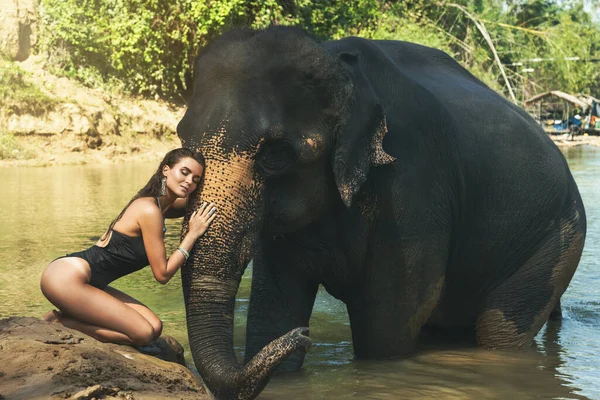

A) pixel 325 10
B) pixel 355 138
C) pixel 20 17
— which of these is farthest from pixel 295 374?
pixel 20 17

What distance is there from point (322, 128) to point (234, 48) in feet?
2.04

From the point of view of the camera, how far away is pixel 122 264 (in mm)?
4922

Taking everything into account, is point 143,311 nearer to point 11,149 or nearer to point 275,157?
point 275,157

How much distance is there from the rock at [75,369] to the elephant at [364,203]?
199mm

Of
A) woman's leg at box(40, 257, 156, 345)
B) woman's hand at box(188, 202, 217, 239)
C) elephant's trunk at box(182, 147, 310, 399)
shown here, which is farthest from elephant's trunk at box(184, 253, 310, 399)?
woman's leg at box(40, 257, 156, 345)

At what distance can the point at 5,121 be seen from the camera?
20.8m

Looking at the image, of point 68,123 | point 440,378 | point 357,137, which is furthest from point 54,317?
point 68,123

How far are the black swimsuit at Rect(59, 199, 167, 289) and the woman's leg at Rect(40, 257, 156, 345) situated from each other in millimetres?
90

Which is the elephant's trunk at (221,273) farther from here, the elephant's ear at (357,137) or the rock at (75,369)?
the elephant's ear at (357,137)

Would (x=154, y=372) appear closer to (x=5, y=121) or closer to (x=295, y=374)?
(x=295, y=374)

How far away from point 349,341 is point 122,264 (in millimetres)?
2449

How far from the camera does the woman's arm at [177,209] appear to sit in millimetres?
5066

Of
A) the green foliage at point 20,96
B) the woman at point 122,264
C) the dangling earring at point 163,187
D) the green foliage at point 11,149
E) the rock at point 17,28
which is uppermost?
the rock at point 17,28

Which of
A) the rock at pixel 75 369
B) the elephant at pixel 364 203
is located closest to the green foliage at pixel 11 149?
the elephant at pixel 364 203
